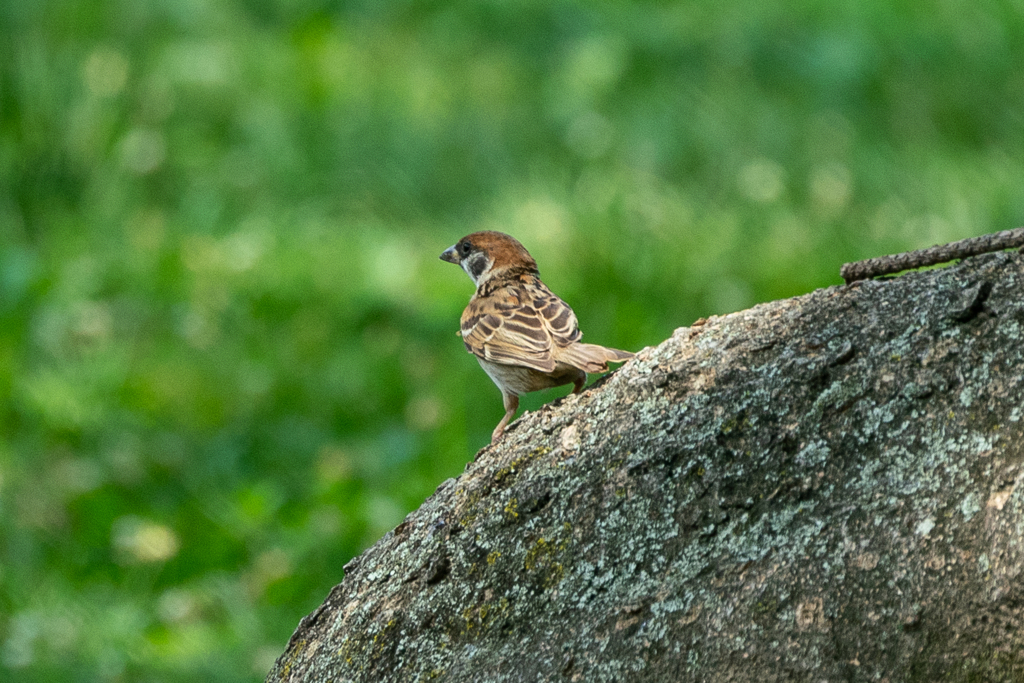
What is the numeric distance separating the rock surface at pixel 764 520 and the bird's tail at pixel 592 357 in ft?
1.52

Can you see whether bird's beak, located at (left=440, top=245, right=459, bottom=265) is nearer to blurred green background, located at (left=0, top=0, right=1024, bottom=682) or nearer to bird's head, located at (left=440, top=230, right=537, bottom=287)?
bird's head, located at (left=440, top=230, right=537, bottom=287)

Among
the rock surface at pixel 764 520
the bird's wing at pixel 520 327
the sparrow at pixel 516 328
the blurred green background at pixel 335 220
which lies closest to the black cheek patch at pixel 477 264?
the sparrow at pixel 516 328

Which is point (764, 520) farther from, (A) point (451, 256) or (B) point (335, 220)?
(B) point (335, 220)

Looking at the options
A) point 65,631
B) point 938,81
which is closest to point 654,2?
point 938,81

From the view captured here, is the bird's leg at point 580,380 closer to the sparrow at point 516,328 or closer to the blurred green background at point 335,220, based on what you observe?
the sparrow at point 516,328

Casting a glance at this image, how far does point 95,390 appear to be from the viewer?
520 centimetres

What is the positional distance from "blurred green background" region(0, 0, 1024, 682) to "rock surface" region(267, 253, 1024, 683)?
7.65ft

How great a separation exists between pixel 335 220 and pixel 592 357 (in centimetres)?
396

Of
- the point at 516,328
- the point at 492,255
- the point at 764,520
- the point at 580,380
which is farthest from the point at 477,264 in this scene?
the point at 764,520

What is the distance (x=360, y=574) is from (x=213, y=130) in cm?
512

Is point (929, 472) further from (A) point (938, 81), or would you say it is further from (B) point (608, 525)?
(A) point (938, 81)

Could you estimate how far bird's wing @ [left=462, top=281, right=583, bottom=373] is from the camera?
2.95 m

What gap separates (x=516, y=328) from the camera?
3.13 m

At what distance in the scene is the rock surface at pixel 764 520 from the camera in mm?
1573
